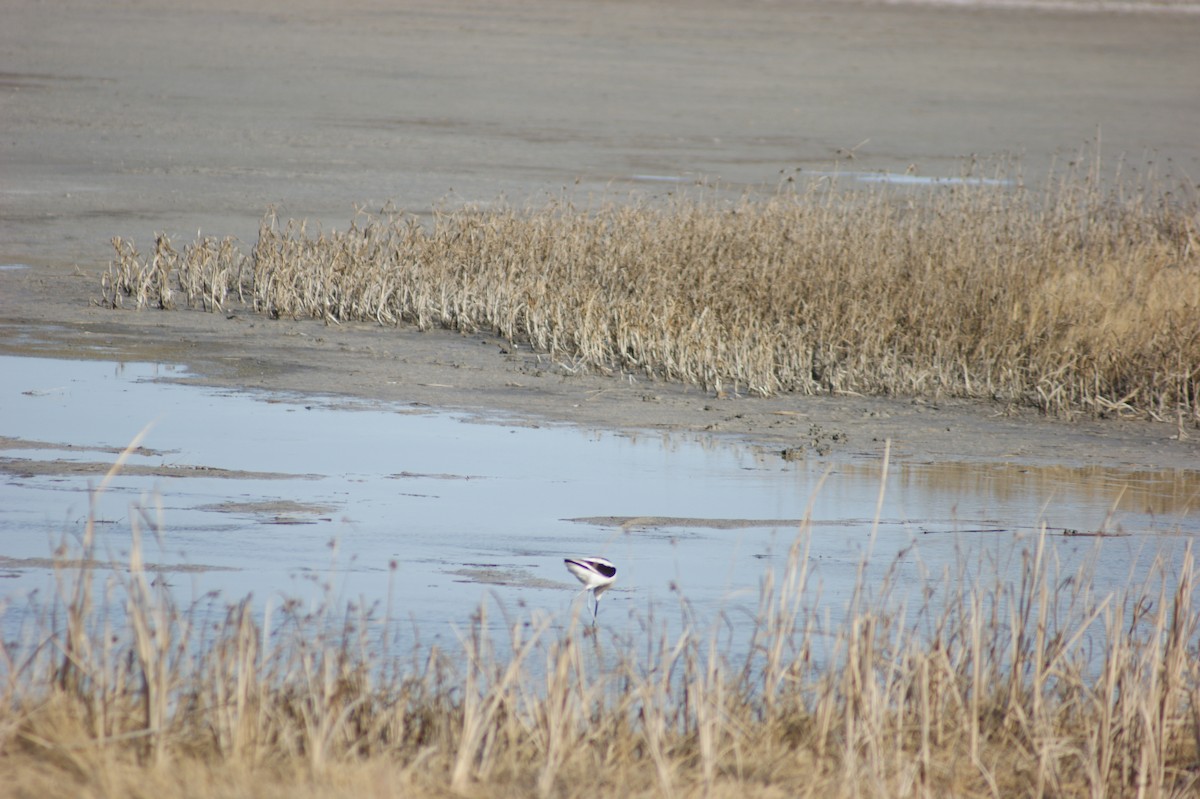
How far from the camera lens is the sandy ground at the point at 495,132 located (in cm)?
1141

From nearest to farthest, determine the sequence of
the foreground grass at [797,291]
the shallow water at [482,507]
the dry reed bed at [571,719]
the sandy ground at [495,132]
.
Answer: the dry reed bed at [571,719], the shallow water at [482,507], the sandy ground at [495,132], the foreground grass at [797,291]

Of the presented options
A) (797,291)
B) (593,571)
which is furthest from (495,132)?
(593,571)

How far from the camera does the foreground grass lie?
39.2 feet

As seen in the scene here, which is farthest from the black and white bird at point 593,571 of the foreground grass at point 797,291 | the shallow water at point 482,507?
the foreground grass at point 797,291

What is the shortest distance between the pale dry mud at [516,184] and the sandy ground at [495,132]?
0.24 ft

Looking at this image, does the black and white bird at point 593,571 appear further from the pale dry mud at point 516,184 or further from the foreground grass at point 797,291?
the foreground grass at point 797,291

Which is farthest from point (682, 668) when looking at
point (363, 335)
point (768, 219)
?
point (768, 219)

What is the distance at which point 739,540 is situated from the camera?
7.51 meters

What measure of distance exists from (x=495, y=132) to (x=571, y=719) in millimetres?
25645

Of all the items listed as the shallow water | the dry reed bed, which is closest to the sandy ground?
the shallow water

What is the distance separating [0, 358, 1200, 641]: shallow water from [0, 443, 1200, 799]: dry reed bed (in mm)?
500

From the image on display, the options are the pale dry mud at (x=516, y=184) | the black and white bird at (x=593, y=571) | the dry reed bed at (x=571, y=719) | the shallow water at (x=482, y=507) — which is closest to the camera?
the dry reed bed at (x=571, y=719)

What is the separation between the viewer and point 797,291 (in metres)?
13.3

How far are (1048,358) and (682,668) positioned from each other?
22.5 feet
